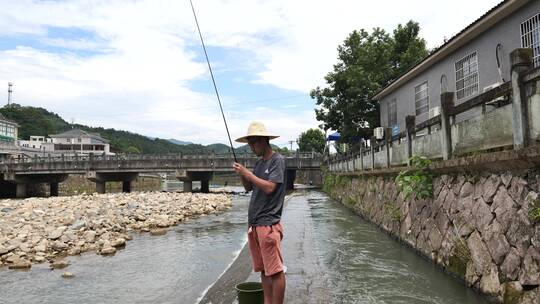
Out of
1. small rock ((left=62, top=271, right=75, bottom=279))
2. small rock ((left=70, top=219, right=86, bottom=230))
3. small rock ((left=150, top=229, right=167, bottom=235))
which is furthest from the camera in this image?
small rock ((left=150, top=229, right=167, bottom=235))

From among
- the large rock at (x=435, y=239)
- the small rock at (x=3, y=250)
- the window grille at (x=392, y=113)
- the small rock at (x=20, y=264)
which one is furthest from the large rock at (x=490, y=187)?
the window grille at (x=392, y=113)

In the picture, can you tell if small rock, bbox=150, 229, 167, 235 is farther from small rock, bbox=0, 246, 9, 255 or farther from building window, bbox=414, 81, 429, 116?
building window, bbox=414, 81, 429, 116

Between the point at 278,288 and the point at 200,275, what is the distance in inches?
192

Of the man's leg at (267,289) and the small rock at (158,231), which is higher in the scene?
the man's leg at (267,289)

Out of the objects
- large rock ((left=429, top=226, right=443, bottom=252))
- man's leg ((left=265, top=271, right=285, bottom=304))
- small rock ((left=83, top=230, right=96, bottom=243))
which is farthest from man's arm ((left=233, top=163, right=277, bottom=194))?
small rock ((left=83, top=230, right=96, bottom=243))

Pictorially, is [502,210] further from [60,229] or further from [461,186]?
[60,229]

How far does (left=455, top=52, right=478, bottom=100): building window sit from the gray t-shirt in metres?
11.3

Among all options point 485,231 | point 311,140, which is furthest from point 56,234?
point 311,140

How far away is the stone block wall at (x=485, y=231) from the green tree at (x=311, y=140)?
6839cm

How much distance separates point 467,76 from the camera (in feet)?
46.0

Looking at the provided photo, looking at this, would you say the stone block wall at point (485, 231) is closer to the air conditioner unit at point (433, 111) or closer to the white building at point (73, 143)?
the air conditioner unit at point (433, 111)

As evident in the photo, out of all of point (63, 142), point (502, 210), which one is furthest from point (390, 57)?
point (63, 142)

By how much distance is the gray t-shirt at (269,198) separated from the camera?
430cm

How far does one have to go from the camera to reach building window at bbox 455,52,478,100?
13.4 meters
